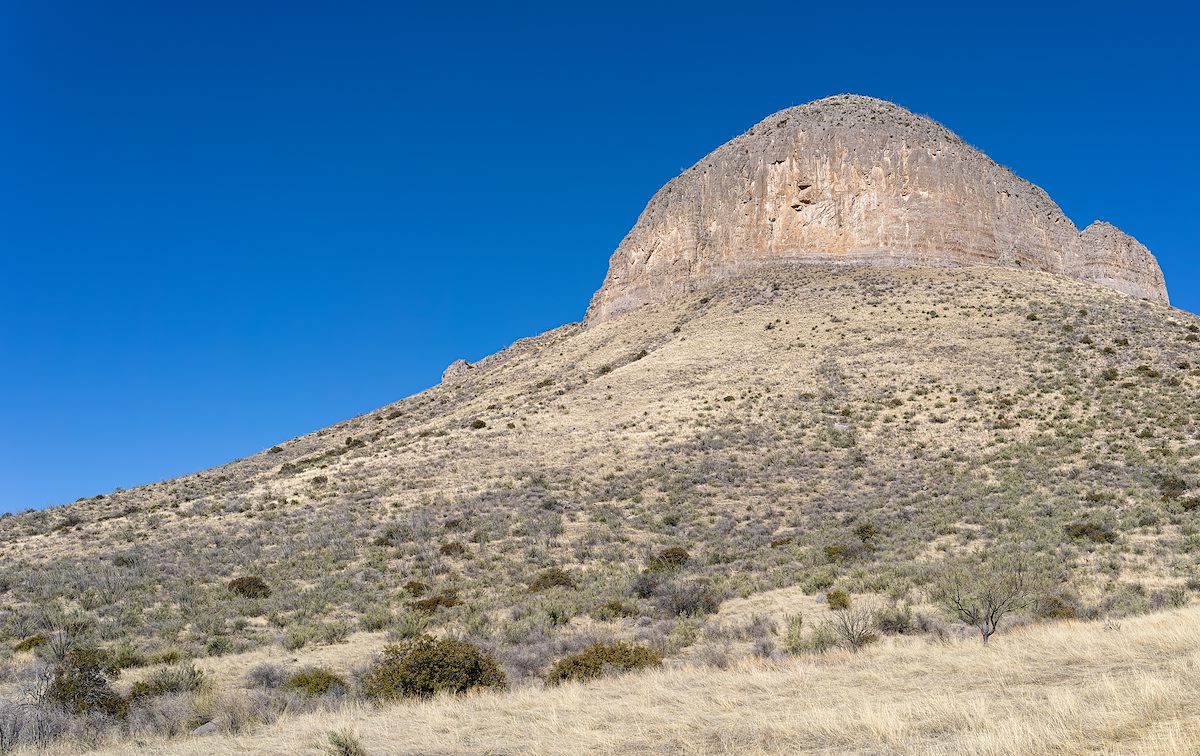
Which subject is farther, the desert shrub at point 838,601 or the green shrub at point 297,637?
the desert shrub at point 838,601

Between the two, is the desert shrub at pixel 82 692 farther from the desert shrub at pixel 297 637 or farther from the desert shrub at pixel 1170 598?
the desert shrub at pixel 1170 598

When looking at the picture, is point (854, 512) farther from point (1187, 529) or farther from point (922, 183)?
point (922, 183)

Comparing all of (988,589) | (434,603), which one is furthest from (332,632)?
(988,589)

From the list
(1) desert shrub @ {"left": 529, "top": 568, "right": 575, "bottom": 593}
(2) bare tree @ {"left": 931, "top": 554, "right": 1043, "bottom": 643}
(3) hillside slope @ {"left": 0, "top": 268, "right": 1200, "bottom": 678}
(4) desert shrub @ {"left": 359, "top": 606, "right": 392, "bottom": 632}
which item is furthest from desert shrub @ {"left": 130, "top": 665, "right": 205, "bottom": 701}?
(2) bare tree @ {"left": 931, "top": 554, "right": 1043, "bottom": 643}

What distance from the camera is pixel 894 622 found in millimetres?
14945

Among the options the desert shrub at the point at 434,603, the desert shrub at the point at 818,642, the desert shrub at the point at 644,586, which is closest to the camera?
the desert shrub at the point at 818,642

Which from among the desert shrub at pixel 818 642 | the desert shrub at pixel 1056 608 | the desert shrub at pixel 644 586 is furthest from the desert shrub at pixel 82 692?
the desert shrub at pixel 1056 608

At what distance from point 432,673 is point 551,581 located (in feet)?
31.9

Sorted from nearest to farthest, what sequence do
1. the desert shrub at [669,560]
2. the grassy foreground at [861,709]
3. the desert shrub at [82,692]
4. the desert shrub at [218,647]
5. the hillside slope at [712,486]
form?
the grassy foreground at [861,709] → the desert shrub at [82,692] → the desert shrub at [218,647] → the hillside slope at [712,486] → the desert shrub at [669,560]

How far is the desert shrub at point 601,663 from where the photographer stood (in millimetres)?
12688

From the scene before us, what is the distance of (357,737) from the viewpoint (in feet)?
29.6

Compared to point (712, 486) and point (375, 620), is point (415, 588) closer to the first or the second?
point (375, 620)

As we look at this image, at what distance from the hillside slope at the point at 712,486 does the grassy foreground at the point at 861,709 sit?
3.79m

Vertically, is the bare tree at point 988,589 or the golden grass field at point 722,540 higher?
the golden grass field at point 722,540
